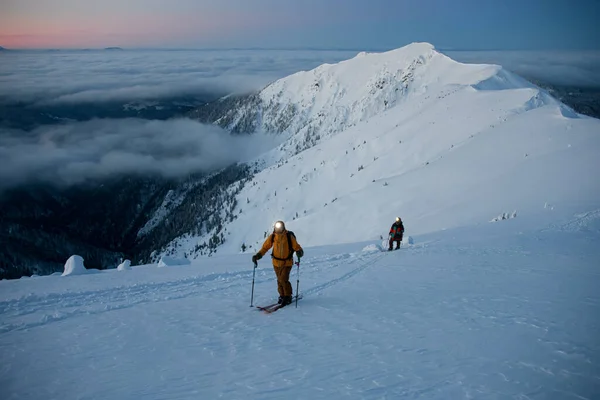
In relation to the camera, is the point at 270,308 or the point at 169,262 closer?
the point at 270,308

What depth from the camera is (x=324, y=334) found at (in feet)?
27.4

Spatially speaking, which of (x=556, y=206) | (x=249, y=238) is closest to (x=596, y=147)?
(x=556, y=206)

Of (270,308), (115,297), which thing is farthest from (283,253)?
(115,297)

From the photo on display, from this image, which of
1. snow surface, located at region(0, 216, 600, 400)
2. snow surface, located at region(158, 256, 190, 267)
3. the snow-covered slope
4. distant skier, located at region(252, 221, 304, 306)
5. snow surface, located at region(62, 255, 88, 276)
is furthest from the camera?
the snow-covered slope

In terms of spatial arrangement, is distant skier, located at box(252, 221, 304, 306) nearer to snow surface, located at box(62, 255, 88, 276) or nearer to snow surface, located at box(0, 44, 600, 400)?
snow surface, located at box(0, 44, 600, 400)

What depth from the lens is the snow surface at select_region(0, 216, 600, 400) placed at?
6.29 meters

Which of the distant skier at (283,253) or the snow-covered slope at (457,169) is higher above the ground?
the snow-covered slope at (457,169)

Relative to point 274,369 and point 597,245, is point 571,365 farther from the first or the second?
point 597,245

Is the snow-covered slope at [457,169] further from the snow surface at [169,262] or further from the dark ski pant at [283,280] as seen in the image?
the dark ski pant at [283,280]

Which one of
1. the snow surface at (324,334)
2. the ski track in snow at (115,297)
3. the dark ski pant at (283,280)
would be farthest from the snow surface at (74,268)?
the dark ski pant at (283,280)

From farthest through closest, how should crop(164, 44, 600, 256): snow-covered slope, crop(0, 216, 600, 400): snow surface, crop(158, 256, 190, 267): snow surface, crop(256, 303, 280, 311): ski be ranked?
crop(164, 44, 600, 256): snow-covered slope
crop(158, 256, 190, 267): snow surface
crop(256, 303, 280, 311): ski
crop(0, 216, 600, 400): snow surface

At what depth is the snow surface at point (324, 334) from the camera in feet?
20.6

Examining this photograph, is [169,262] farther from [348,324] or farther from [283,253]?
[348,324]

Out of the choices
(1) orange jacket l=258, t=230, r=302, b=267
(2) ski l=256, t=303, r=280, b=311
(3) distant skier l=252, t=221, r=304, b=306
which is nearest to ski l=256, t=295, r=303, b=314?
(2) ski l=256, t=303, r=280, b=311
